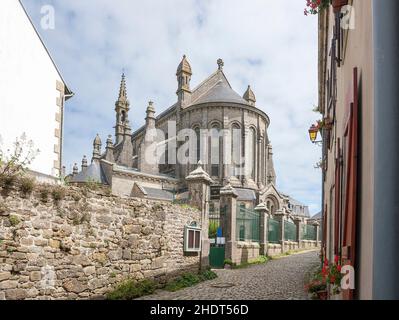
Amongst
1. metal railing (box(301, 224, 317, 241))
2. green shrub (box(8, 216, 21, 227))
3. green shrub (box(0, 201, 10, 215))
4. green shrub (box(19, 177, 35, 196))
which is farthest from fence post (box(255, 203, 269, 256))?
green shrub (box(0, 201, 10, 215))

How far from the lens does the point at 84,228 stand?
867 cm

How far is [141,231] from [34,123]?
453 cm

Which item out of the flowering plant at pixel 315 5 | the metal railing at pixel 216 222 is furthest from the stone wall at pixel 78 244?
the metal railing at pixel 216 222

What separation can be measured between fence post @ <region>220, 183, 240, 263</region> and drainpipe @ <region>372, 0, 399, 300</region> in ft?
54.5

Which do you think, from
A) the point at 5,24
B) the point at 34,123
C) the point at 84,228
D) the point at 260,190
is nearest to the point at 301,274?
the point at 84,228

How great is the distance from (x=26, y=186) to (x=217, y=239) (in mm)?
12036

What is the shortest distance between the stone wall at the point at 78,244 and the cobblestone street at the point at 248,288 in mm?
1021

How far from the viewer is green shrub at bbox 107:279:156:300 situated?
364 inches

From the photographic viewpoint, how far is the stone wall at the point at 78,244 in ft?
23.0

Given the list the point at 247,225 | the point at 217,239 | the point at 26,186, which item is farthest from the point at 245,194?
the point at 26,186

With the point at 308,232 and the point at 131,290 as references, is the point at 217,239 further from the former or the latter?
the point at 308,232

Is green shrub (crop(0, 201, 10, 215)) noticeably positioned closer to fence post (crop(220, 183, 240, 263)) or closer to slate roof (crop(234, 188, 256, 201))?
fence post (crop(220, 183, 240, 263))

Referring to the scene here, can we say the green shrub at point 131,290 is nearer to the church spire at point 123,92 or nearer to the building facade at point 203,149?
the building facade at point 203,149

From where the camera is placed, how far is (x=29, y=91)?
11.9m
